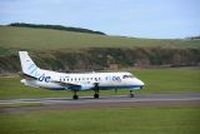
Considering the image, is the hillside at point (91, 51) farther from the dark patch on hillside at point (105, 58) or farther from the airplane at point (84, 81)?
the airplane at point (84, 81)

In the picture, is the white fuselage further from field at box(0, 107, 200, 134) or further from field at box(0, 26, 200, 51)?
field at box(0, 26, 200, 51)

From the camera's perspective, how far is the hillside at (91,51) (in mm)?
105144

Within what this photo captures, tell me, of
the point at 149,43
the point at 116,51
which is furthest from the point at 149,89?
the point at 149,43

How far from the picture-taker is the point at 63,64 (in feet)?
357

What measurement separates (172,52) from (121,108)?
8869 cm

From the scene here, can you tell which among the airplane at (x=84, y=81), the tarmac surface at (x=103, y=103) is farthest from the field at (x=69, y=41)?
the tarmac surface at (x=103, y=103)

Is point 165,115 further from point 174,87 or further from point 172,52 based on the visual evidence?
point 172,52

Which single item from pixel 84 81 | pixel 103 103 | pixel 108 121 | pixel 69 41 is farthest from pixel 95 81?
pixel 69 41

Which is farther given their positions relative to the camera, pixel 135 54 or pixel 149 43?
pixel 149 43

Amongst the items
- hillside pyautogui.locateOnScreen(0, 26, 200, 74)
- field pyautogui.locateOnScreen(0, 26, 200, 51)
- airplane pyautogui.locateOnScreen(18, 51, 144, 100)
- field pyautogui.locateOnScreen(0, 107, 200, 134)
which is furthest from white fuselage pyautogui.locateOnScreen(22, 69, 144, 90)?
field pyautogui.locateOnScreen(0, 26, 200, 51)

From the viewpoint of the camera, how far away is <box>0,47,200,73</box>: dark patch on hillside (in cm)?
10244

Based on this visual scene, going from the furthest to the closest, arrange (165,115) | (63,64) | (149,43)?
(149,43)
(63,64)
(165,115)

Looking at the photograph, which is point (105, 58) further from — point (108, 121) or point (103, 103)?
point (108, 121)

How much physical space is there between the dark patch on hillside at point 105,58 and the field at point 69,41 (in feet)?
9.48
